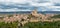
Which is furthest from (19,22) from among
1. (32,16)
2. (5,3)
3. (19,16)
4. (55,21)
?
(55,21)

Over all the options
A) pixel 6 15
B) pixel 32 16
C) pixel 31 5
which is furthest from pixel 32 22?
pixel 6 15

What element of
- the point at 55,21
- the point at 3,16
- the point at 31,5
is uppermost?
the point at 31,5

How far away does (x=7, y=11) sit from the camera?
442 centimetres

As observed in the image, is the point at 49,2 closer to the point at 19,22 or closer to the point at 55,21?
the point at 55,21

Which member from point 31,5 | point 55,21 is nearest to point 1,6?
point 31,5

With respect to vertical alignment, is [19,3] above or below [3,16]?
above

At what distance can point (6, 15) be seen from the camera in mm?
4402

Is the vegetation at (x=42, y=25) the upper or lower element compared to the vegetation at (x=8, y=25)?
lower

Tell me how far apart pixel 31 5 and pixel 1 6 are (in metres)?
0.99

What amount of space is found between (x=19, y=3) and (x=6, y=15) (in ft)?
1.91

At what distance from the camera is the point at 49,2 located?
451 cm

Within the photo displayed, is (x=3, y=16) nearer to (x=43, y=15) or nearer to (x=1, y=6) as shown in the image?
(x=1, y=6)

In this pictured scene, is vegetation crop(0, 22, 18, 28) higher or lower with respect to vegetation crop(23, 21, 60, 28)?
higher

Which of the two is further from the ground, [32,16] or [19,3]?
[19,3]
